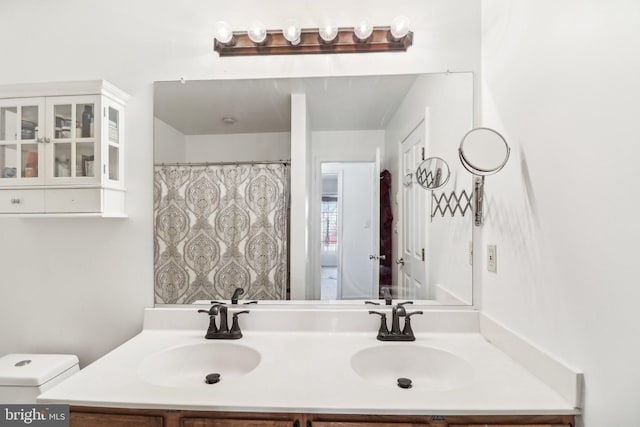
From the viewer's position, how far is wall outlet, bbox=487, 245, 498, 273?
1.32 m

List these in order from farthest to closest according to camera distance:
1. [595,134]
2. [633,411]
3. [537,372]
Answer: [537,372]
[595,134]
[633,411]

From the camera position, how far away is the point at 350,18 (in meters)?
1.50

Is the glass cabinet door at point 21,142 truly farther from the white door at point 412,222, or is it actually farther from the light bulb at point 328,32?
the white door at point 412,222

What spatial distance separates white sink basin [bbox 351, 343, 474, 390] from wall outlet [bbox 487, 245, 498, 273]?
39 cm

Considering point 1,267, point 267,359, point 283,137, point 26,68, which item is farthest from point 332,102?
point 1,267

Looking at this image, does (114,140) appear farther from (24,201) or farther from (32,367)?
(32,367)

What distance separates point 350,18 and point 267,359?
1521mm

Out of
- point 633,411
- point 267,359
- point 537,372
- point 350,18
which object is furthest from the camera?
point 350,18

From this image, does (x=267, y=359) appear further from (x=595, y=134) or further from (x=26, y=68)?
(x=26, y=68)

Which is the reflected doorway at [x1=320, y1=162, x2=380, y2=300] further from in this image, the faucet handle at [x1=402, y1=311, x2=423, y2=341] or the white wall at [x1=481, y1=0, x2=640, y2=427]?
the white wall at [x1=481, y1=0, x2=640, y2=427]

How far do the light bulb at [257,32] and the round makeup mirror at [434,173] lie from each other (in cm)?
93

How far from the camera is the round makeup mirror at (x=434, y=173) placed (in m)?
1.48

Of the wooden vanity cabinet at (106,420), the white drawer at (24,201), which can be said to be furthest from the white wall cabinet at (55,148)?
the wooden vanity cabinet at (106,420)

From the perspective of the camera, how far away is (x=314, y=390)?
977 mm
